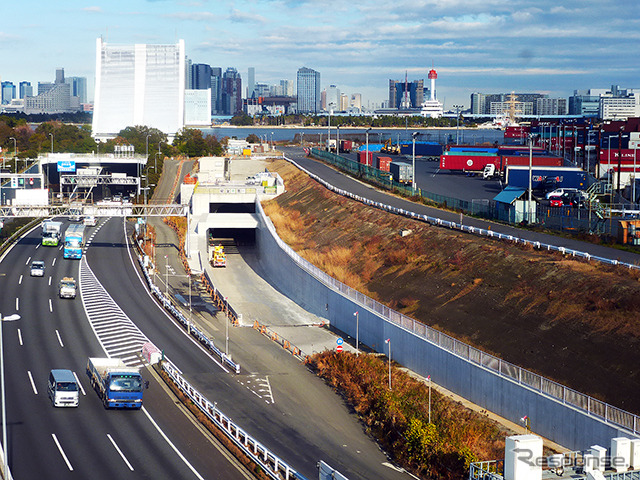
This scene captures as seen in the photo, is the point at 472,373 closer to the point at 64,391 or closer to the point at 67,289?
the point at 64,391

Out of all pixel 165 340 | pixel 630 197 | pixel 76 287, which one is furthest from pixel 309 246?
pixel 630 197

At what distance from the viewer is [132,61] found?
170 metres

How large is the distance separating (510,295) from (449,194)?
107 ft

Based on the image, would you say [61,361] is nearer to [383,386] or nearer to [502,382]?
[383,386]

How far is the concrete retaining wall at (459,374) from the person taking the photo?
24.6 m

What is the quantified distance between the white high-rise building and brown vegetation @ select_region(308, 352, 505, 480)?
143370mm

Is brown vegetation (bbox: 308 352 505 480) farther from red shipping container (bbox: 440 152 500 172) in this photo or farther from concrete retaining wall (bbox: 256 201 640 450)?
red shipping container (bbox: 440 152 500 172)

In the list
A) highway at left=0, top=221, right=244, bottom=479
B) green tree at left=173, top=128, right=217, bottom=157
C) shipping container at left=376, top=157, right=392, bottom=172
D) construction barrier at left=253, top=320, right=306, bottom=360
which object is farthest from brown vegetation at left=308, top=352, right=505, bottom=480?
green tree at left=173, top=128, right=217, bottom=157

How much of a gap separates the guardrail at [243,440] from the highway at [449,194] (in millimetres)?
19230

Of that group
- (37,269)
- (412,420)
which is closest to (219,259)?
(37,269)

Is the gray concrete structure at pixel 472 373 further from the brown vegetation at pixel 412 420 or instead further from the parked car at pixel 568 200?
the parked car at pixel 568 200

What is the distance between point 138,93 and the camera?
173875mm

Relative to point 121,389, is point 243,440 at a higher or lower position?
lower

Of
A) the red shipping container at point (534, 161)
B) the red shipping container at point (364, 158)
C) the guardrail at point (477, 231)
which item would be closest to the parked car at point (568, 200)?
the guardrail at point (477, 231)
